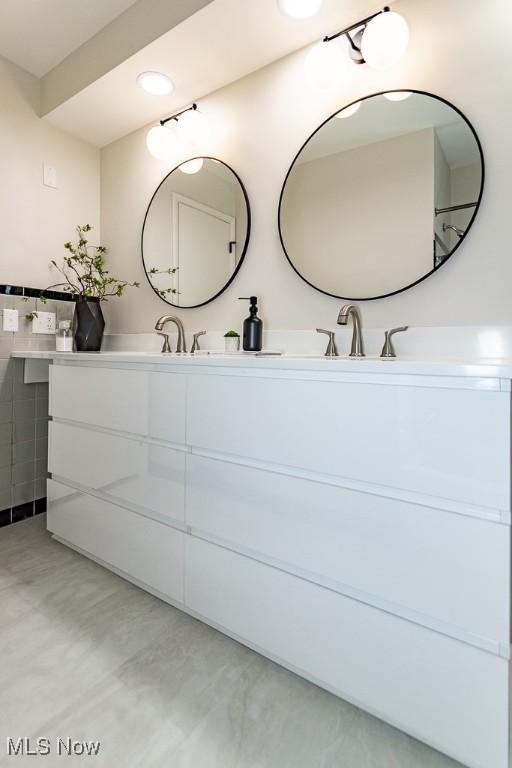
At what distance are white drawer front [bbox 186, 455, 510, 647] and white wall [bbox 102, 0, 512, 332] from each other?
73 cm

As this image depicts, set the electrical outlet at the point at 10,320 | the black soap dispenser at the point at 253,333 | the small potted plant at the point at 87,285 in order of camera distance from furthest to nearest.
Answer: the small potted plant at the point at 87,285 < the electrical outlet at the point at 10,320 < the black soap dispenser at the point at 253,333

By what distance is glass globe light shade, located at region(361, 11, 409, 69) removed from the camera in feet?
4.41

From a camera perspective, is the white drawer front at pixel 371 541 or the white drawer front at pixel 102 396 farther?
the white drawer front at pixel 102 396

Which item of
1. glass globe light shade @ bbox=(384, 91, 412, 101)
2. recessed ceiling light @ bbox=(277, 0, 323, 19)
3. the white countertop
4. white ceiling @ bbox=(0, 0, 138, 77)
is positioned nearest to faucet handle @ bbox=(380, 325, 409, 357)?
the white countertop

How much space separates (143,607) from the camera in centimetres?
144

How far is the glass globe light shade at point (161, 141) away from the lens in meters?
2.02

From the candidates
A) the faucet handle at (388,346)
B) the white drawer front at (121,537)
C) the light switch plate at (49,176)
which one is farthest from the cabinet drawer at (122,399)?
the light switch plate at (49,176)

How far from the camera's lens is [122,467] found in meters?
1.54

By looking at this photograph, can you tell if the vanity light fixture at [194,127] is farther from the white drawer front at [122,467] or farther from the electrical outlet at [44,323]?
the white drawer front at [122,467]

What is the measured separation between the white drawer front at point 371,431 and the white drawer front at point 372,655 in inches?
12.9

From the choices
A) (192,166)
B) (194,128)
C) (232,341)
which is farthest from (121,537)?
(194,128)

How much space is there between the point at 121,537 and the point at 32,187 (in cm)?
187

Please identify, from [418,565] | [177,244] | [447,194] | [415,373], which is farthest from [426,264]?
[177,244]

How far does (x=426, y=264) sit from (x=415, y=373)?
2.17 ft
